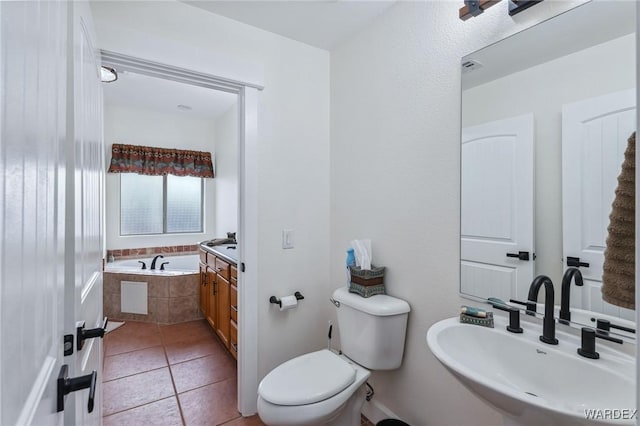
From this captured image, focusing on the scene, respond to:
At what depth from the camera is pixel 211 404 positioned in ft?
6.61

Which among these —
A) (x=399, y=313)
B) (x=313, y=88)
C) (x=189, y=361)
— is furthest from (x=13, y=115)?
(x=189, y=361)

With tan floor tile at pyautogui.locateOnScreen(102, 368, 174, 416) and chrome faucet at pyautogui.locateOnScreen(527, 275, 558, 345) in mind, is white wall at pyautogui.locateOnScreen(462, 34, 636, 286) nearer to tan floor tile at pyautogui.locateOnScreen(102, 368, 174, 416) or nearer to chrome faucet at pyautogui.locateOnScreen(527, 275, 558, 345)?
chrome faucet at pyautogui.locateOnScreen(527, 275, 558, 345)

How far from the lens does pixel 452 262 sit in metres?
1.45

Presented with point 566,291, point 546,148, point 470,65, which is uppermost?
point 470,65

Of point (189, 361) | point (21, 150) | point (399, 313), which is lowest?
point (189, 361)

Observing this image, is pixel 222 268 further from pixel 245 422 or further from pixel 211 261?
pixel 245 422

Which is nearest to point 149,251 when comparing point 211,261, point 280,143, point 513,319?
point 211,261

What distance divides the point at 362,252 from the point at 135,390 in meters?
1.86

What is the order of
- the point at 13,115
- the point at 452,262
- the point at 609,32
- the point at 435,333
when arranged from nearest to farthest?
the point at 13,115 < the point at 609,32 < the point at 435,333 < the point at 452,262

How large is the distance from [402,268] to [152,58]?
67.1 inches

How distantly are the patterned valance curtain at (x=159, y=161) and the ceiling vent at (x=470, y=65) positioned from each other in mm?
3880

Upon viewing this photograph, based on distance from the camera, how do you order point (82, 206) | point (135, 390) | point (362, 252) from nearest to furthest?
point (82, 206), point (362, 252), point (135, 390)

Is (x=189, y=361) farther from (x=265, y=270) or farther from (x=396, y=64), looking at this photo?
(x=396, y=64)

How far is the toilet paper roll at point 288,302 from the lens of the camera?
197 cm
